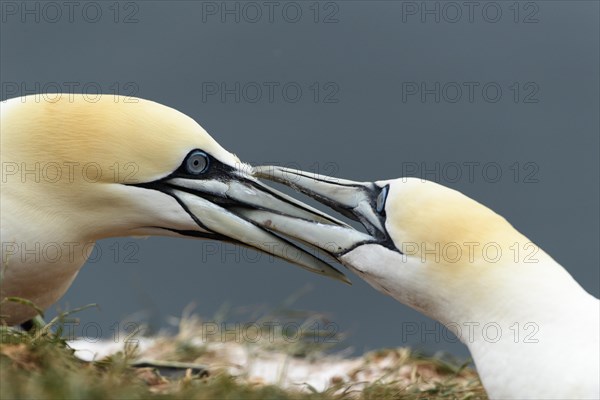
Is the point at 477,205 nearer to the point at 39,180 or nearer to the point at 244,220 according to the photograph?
the point at 244,220

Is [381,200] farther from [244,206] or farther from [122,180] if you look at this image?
[122,180]

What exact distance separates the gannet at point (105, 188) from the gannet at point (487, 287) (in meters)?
0.58

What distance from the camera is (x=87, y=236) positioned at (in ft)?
24.9

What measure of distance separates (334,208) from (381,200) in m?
0.40

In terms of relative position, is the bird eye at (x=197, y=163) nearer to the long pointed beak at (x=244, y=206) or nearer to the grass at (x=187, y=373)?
the long pointed beak at (x=244, y=206)

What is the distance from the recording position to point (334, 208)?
7.55 m

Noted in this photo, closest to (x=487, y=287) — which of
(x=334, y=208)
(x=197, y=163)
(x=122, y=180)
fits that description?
(x=334, y=208)

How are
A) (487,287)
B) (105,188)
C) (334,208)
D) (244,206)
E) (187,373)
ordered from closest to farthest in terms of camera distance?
(487,287) < (187,373) < (105,188) < (334,208) < (244,206)

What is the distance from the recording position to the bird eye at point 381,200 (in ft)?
23.6

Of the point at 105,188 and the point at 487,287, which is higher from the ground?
the point at 105,188

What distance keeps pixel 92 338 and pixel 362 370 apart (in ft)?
7.68

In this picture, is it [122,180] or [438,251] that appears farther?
[122,180]

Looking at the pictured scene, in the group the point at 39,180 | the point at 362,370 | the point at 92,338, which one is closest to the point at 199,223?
the point at 39,180

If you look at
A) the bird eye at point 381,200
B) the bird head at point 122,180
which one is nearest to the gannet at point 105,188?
the bird head at point 122,180
